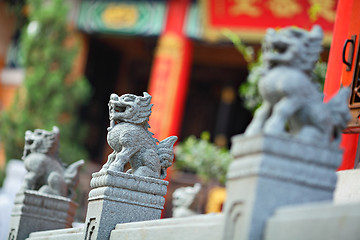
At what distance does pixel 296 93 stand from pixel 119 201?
6.66 ft

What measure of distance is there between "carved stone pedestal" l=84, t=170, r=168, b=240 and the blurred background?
571 centimetres

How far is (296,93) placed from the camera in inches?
157

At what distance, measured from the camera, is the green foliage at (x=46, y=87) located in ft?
44.7

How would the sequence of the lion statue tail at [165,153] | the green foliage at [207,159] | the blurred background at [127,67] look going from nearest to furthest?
the lion statue tail at [165,153] < the green foliage at [207,159] < the blurred background at [127,67]

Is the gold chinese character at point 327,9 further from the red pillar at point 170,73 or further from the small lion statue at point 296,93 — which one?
the small lion statue at point 296,93

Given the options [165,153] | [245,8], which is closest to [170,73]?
[245,8]

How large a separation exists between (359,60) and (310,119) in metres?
2.74

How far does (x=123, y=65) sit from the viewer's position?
1741cm

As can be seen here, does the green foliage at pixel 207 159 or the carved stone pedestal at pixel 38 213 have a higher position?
the green foliage at pixel 207 159

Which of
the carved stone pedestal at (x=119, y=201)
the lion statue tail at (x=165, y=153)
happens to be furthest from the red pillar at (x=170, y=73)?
the carved stone pedestal at (x=119, y=201)

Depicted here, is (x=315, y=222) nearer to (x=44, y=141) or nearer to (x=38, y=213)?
(x=38, y=213)

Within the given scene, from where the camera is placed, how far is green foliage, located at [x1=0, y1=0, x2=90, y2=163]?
13.6 m

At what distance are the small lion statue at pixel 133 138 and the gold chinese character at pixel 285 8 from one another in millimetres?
8237

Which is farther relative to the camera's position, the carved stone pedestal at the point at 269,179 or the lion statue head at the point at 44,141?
the lion statue head at the point at 44,141
